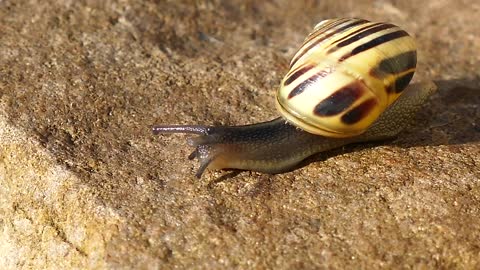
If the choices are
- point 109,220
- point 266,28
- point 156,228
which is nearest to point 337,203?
point 156,228

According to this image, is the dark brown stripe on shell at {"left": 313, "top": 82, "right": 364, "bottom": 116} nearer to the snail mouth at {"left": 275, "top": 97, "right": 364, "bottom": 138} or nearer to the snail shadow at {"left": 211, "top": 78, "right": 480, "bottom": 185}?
the snail mouth at {"left": 275, "top": 97, "right": 364, "bottom": 138}

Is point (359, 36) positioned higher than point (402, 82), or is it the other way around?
point (359, 36)

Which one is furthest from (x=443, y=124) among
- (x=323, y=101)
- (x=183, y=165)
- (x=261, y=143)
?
(x=183, y=165)

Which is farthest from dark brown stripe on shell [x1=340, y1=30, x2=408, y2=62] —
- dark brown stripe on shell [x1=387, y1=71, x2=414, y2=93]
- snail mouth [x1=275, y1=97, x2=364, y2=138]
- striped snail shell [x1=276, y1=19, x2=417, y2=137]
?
snail mouth [x1=275, y1=97, x2=364, y2=138]

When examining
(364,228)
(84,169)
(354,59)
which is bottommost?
(84,169)

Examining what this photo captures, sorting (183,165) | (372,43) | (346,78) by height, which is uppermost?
(372,43)

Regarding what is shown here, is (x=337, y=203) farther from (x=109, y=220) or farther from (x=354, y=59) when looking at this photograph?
(x=109, y=220)

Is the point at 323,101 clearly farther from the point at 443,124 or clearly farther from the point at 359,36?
the point at 443,124
